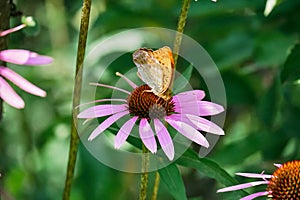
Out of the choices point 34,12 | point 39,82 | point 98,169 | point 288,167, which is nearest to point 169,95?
point 288,167

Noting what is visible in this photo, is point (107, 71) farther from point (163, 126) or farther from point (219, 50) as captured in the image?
point (163, 126)

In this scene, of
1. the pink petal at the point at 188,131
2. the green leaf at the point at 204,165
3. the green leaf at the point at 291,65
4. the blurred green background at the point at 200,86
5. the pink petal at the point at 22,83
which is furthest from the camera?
the blurred green background at the point at 200,86

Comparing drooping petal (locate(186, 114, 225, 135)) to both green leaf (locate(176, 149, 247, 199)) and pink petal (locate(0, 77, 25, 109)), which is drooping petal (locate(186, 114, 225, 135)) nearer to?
green leaf (locate(176, 149, 247, 199))

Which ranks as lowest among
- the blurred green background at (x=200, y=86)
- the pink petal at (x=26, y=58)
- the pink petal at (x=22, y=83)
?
the blurred green background at (x=200, y=86)

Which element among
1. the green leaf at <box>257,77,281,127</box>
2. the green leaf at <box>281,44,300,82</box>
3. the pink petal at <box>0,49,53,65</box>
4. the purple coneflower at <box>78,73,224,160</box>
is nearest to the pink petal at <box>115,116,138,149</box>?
the purple coneflower at <box>78,73,224,160</box>

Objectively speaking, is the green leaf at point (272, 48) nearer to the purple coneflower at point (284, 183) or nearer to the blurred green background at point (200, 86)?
the blurred green background at point (200, 86)

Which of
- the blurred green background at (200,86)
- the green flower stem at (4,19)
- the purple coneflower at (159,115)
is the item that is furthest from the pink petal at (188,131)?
the blurred green background at (200,86)

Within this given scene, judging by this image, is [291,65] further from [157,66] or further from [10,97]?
[10,97]
